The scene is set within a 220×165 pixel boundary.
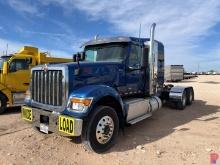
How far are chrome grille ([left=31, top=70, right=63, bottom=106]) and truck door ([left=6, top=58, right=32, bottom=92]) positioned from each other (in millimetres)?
4433

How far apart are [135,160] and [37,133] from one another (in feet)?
9.95

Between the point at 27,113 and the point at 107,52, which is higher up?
the point at 107,52

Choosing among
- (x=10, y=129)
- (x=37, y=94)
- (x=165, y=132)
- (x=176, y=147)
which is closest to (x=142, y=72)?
(x=165, y=132)

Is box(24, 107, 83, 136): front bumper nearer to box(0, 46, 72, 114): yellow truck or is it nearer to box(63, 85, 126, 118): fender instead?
box(63, 85, 126, 118): fender

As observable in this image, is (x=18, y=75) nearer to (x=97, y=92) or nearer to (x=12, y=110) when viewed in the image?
(x=12, y=110)

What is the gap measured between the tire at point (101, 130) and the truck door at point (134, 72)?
158cm

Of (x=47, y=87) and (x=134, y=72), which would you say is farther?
(x=134, y=72)

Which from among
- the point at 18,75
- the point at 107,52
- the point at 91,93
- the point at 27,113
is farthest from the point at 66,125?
the point at 18,75

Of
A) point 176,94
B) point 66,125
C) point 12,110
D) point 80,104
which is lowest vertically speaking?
point 12,110

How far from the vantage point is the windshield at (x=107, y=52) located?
722cm

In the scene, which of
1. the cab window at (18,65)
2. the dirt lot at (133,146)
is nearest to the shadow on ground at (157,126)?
the dirt lot at (133,146)

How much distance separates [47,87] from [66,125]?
1.15m

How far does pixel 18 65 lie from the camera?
10727 millimetres

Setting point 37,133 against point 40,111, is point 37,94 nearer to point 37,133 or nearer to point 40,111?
point 40,111
